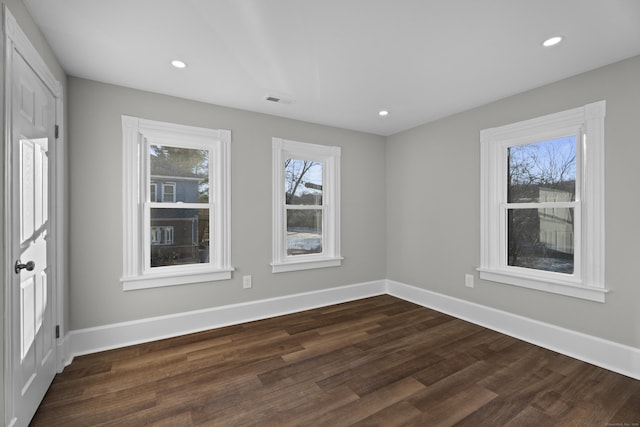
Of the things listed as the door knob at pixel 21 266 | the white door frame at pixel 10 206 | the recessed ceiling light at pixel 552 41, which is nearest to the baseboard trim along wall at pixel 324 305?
the white door frame at pixel 10 206

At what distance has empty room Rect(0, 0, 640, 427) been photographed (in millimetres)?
1805

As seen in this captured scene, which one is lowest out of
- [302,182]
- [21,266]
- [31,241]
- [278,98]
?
[21,266]

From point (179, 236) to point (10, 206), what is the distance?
65.5 inches

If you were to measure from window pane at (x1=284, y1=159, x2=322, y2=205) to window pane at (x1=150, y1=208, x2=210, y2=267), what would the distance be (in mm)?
1084

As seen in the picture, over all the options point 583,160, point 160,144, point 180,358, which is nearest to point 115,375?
point 180,358

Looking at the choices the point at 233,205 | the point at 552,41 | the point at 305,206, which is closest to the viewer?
the point at 552,41

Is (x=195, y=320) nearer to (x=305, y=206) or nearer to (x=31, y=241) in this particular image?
(x=31, y=241)

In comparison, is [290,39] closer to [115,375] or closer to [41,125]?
[41,125]

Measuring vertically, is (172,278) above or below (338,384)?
above

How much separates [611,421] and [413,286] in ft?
7.85

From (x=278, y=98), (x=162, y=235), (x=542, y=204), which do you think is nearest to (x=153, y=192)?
(x=162, y=235)

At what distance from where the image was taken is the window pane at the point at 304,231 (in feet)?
12.5

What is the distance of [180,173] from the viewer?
3.11m

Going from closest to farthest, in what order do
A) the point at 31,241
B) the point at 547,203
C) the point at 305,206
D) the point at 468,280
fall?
the point at 31,241, the point at 547,203, the point at 468,280, the point at 305,206
